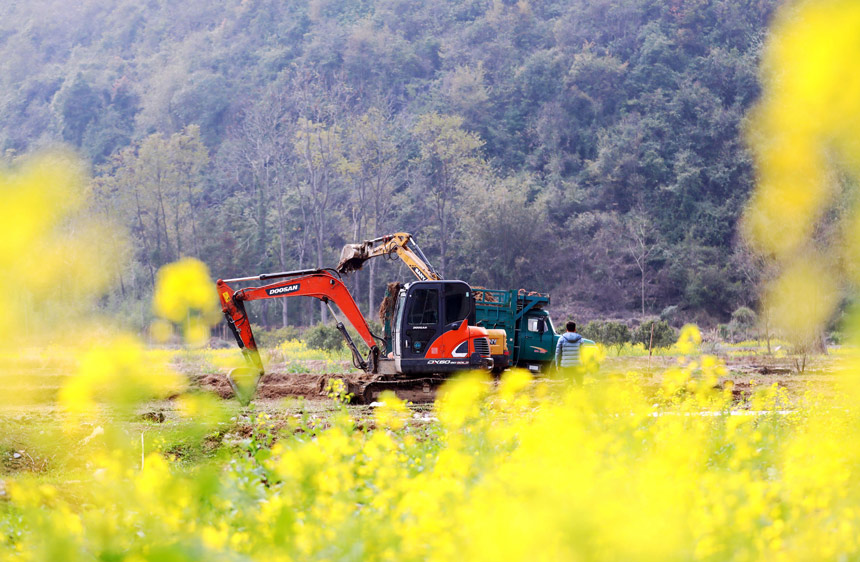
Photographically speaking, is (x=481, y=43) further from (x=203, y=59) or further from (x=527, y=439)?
(x=527, y=439)

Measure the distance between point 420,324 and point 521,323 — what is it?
3.46 metres

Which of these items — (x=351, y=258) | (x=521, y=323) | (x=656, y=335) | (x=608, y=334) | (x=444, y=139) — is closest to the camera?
(x=351, y=258)

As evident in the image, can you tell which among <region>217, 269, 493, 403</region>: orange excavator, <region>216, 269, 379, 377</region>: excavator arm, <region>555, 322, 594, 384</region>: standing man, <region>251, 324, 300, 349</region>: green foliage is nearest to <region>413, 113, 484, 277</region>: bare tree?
<region>251, 324, 300, 349</region>: green foliage

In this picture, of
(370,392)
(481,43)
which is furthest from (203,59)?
(370,392)

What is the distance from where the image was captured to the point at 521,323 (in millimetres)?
16984

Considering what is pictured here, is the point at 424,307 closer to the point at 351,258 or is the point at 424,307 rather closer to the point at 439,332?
the point at 439,332

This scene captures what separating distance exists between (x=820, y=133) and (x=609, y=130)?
45690 millimetres

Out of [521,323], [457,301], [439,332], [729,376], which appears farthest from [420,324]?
[729,376]

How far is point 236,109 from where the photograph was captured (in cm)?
5506

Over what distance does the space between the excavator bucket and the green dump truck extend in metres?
2.64

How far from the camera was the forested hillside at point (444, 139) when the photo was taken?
4116 centimetres

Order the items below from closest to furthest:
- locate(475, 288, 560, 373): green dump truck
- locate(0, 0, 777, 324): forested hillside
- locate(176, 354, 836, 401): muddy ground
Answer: locate(176, 354, 836, 401): muddy ground → locate(475, 288, 560, 373): green dump truck → locate(0, 0, 777, 324): forested hillside

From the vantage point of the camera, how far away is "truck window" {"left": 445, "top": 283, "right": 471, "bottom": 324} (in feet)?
46.1

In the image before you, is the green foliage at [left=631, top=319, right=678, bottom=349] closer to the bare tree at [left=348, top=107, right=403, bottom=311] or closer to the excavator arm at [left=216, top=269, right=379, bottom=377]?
the excavator arm at [left=216, top=269, right=379, bottom=377]
